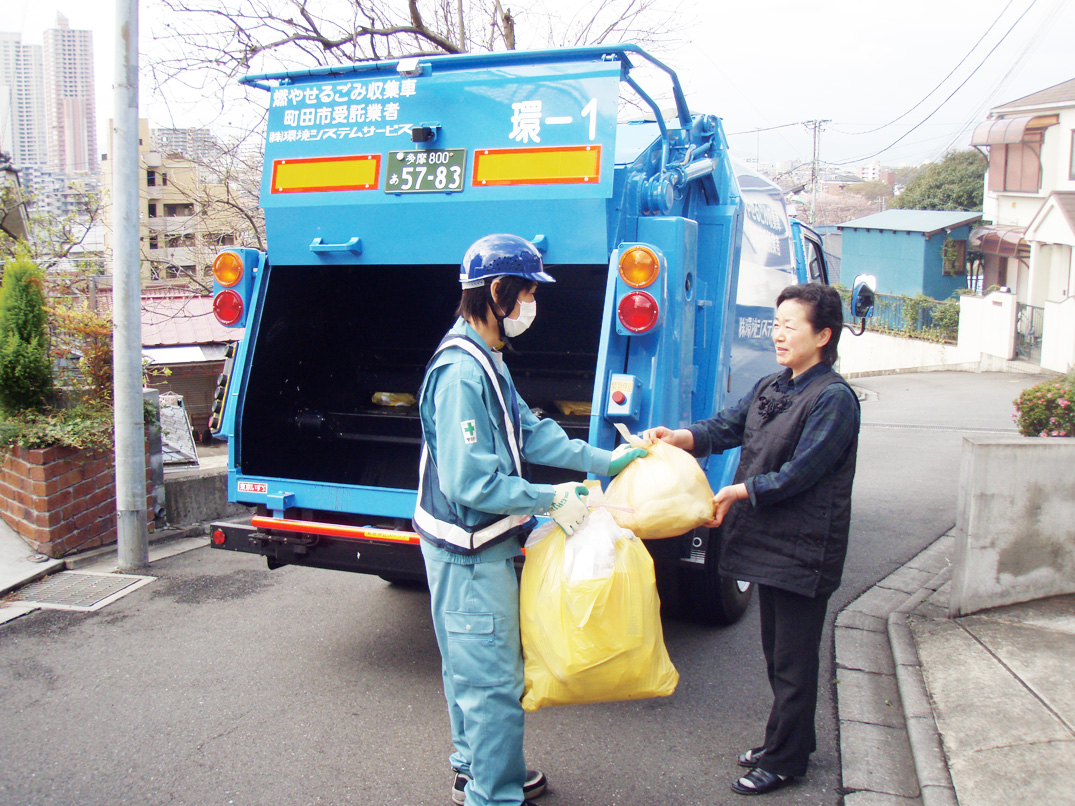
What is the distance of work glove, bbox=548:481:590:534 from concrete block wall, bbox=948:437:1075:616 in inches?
93.6

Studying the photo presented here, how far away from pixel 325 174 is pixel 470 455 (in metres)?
1.95

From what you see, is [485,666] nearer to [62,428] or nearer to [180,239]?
[62,428]

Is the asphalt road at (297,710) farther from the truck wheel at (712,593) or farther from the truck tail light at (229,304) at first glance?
the truck tail light at (229,304)

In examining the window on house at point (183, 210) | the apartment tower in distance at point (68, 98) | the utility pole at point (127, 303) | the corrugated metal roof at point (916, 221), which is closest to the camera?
the utility pole at point (127, 303)

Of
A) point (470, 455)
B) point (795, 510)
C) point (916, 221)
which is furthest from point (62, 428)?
point (916, 221)

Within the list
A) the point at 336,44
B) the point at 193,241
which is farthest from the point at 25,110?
the point at 336,44

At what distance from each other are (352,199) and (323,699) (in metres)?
2.07

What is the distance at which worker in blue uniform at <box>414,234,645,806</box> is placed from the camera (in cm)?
235

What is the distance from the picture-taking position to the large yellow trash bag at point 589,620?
2430 millimetres

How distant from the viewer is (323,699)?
3.47 metres

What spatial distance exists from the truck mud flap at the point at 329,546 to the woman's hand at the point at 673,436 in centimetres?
98

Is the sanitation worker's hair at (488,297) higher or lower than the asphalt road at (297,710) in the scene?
higher

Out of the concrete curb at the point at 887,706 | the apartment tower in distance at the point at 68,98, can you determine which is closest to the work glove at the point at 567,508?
the concrete curb at the point at 887,706

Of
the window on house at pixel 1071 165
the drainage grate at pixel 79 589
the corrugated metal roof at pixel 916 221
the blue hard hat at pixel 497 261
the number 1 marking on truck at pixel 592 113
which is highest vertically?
the window on house at pixel 1071 165
